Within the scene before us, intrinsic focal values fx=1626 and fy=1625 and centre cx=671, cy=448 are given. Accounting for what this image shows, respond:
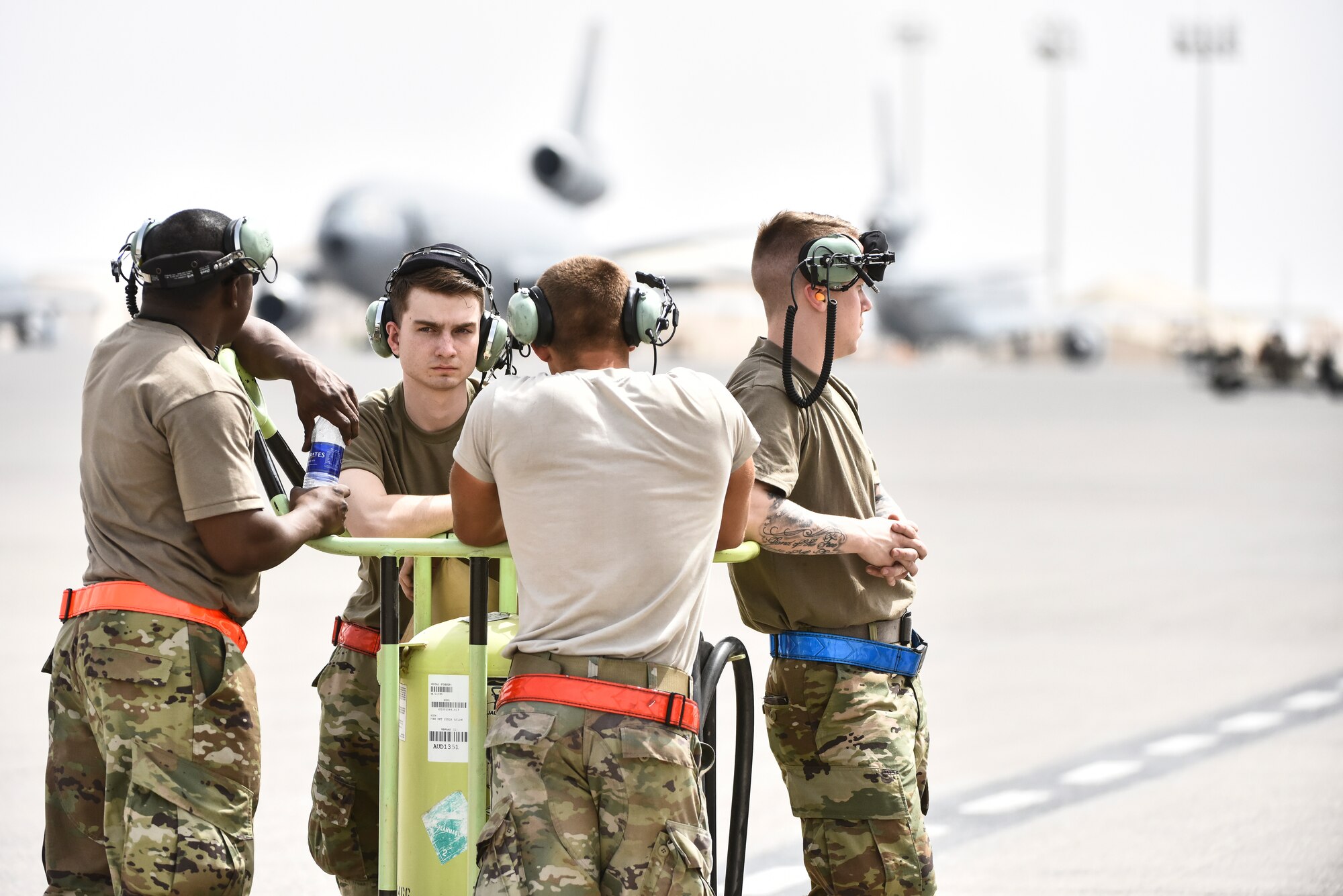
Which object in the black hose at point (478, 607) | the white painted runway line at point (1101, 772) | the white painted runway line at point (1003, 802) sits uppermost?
the black hose at point (478, 607)

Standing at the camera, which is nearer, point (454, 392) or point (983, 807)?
point (454, 392)

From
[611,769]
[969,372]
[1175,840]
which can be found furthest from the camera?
[969,372]

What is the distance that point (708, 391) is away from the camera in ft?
12.0

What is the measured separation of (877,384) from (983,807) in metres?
54.4

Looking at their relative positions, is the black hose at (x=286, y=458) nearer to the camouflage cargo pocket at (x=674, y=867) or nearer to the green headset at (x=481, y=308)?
the green headset at (x=481, y=308)

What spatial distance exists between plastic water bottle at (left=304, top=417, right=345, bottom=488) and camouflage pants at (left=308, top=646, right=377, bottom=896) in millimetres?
754

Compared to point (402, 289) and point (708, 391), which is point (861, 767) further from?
point (402, 289)

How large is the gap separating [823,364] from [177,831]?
2051mm

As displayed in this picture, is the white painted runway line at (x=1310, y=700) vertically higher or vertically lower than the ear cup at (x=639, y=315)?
lower

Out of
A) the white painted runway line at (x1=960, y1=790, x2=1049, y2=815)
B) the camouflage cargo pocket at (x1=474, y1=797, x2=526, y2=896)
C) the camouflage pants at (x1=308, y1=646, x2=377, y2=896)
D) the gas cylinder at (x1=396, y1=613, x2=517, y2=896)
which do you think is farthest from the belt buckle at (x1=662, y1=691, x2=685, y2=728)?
the white painted runway line at (x1=960, y1=790, x2=1049, y2=815)

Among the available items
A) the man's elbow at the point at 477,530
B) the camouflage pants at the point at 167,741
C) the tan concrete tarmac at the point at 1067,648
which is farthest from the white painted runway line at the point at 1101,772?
the camouflage pants at the point at 167,741

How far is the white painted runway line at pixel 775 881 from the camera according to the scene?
5.80m

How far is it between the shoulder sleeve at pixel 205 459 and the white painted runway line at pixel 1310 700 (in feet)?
23.0

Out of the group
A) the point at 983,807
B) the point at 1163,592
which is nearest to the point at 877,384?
the point at 1163,592
